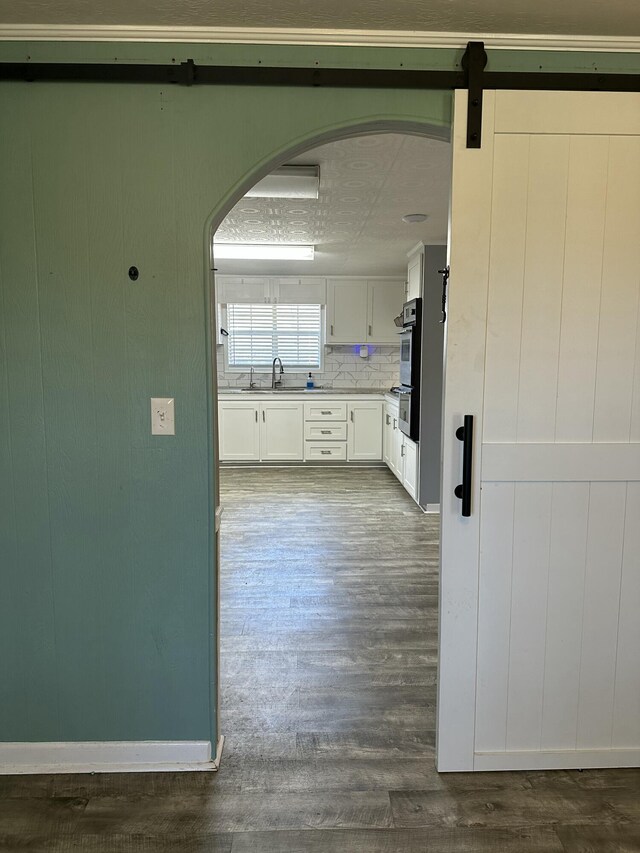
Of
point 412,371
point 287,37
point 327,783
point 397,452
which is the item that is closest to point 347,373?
point 397,452

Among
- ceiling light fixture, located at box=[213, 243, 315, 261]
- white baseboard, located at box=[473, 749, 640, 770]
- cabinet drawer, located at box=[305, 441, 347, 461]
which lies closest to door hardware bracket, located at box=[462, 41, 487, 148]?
white baseboard, located at box=[473, 749, 640, 770]

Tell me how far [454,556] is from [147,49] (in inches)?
75.3

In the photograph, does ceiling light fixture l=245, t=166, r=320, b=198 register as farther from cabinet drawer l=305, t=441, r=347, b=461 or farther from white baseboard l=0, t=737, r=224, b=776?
cabinet drawer l=305, t=441, r=347, b=461

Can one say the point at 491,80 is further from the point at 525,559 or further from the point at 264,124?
the point at 525,559

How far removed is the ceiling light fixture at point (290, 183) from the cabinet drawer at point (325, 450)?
152 inches

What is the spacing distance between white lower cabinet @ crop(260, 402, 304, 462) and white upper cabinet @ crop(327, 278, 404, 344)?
104 centimetres

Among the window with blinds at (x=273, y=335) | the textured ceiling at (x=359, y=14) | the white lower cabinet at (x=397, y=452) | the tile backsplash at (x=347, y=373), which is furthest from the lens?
the tile backsplash at (x=347, y=373)

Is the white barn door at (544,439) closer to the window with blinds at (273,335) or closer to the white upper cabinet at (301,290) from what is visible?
the white upper cabinet at (301,290)

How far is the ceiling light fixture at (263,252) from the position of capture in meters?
5.07

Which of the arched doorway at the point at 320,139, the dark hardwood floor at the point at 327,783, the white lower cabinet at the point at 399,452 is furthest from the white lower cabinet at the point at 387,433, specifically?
the arched doorway at the point at 320,139

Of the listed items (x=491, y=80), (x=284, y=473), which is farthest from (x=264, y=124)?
(x=284, y=473)

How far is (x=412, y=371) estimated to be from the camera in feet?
16.1

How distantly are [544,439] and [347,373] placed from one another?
5.45 meters

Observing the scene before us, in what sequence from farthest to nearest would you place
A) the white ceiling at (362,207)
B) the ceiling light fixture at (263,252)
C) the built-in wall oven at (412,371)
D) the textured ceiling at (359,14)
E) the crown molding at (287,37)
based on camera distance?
the ceiling light fixture at (263,252) < the built-in wall oven at (412,371) < the white ceiling at (362,207) < the crown molding at (287,37) < the textured ceiling at (359,14)
